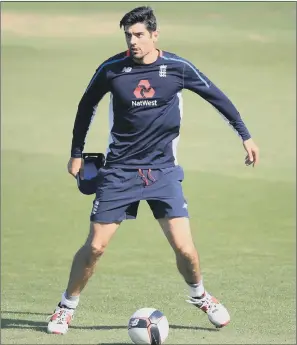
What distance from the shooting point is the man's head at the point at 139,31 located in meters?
7.23

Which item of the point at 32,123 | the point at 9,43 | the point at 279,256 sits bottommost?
the point at 279,256

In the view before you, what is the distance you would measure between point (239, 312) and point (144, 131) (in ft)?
5.88

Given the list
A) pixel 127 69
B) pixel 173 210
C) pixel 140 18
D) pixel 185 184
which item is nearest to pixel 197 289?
pixel 173 210

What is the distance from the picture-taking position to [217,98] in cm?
749

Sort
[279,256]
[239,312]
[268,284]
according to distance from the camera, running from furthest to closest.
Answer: [279,256], [268,284], [239,312]

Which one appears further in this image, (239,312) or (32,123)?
(32,123)

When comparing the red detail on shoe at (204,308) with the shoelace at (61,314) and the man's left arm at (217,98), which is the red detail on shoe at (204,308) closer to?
the shoelace at (61,314)

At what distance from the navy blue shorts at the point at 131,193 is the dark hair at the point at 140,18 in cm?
95

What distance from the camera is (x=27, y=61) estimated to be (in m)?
19.2

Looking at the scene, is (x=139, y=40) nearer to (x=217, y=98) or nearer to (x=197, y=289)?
(x=217, y=98)

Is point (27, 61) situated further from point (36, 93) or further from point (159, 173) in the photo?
point (159, 173)

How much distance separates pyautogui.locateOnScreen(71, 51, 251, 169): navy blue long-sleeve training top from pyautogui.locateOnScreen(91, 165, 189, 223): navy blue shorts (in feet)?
0.20

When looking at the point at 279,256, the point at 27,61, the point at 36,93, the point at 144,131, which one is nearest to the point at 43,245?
the point at 279,256

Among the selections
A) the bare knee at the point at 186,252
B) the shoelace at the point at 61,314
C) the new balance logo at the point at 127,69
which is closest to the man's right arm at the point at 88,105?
the new balance logo at the point at 127,69
